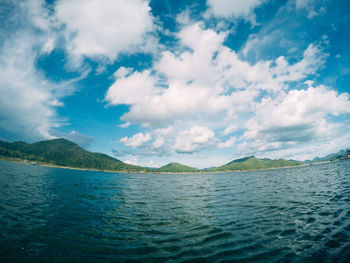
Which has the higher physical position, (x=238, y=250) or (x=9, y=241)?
(x=9, y=241)

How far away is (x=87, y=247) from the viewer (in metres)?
11.3

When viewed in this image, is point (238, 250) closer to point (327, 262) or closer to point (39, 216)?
point (327, 262)

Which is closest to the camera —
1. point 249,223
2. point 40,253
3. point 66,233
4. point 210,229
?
point 40,253

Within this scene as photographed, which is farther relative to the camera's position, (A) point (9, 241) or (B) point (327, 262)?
(A) point (9, 241)

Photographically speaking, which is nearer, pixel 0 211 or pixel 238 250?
pixel 238 250

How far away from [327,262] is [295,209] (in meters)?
13.2

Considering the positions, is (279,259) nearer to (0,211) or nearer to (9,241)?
(9,241)

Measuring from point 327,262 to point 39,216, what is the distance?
24465mm

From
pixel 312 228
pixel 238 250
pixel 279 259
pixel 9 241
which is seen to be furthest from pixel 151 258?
pixel 312 228

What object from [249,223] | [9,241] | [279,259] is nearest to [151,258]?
[279,259]

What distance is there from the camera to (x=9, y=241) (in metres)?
11.0

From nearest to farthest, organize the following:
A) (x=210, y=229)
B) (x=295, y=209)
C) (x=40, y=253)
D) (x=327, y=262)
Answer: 1. (x=327, y=262)
2. (x=40, y=253)
3. (x=210, y=229)
4. (x=295, y=209)

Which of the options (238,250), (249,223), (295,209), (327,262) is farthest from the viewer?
(295,209)

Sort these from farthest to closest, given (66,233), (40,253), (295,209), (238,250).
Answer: (295,209)
(66,233)
(238,250)
(40,253)
